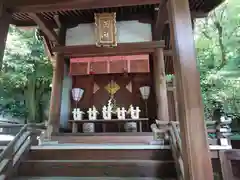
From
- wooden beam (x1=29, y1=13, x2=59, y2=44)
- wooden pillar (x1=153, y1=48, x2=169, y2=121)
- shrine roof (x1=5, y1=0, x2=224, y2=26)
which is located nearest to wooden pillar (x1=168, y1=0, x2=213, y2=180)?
shrine roof (x1=5, y1=0, x2=224, y2=26)

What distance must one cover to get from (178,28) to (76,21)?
449 cm

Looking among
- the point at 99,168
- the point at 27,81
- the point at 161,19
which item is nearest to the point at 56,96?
the point at 99,168

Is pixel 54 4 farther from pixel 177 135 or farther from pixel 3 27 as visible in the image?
pixel 177 135

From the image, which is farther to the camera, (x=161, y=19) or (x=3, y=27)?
(x=161, y=19)

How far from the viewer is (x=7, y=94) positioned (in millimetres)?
10766

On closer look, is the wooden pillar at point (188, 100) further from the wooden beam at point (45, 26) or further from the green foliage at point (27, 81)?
the green foliage at point (27, 81)

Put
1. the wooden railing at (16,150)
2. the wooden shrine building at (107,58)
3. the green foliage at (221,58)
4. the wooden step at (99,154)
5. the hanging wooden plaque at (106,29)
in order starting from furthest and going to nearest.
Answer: the green foliage at (221,58) < the hanging wooden plaque at (106,29) < the wooden shrine building at (107,58) < the wooden step at (99,154) < the wooden railing at (16,150)

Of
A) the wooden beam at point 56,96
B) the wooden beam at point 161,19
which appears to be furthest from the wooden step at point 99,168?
the wooden beam at point 161,19

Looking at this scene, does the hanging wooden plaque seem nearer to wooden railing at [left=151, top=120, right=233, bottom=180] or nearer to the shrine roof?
the shrine roof

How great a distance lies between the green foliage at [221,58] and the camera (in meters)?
9.46

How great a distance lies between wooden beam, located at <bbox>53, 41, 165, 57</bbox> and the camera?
19.0 ft

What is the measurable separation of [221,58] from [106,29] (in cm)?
774

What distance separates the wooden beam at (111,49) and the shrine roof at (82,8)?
91cm

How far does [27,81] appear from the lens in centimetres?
1066
